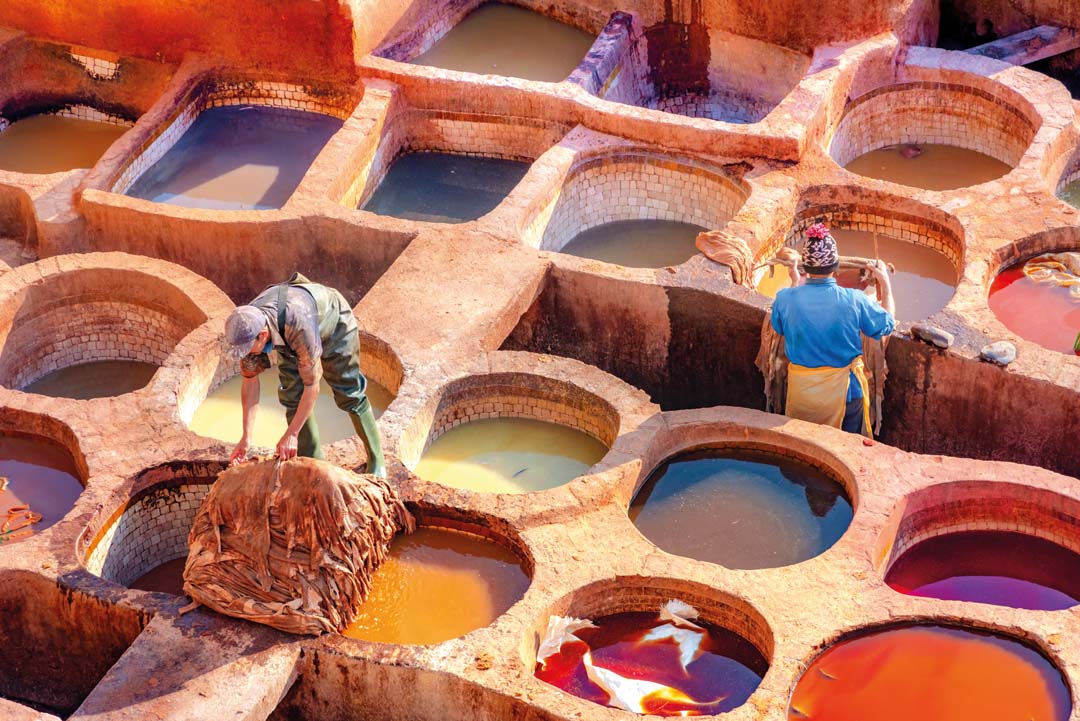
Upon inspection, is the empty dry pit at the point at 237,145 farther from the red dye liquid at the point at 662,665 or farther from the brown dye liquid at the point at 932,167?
the red dye liquid at the point at 662,665

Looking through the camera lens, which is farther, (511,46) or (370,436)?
(511,46)

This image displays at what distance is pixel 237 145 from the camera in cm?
1490

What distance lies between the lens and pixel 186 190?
14250 mm

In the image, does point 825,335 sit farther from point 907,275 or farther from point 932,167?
point 932,167

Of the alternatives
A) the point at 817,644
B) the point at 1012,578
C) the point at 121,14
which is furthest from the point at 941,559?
the point at 121,14

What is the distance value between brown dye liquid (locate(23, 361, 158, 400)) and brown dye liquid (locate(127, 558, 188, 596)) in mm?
2247

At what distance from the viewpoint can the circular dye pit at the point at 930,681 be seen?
8461 mm

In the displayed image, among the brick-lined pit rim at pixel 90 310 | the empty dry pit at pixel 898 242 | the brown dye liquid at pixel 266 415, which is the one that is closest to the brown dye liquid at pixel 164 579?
the brown dye liquid at pixel 266 415

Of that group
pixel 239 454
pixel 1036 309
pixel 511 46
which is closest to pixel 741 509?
pixel 239 454

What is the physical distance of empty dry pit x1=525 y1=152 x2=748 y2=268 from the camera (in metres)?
13.5

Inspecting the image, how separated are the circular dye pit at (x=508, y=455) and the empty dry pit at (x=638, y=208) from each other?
2.78 metres

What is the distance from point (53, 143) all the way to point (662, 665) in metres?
9.15

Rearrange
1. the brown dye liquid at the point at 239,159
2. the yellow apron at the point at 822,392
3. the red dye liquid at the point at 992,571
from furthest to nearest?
the brown dye liquid at the point at 239,159
the yellow apron at the point at 822,392
the red dye liquid at the point at 992,571

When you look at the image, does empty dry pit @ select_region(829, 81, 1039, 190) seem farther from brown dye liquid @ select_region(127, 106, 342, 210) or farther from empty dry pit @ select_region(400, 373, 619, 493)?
brown dye liquid @ select_region(127, 106, 342, 210)
